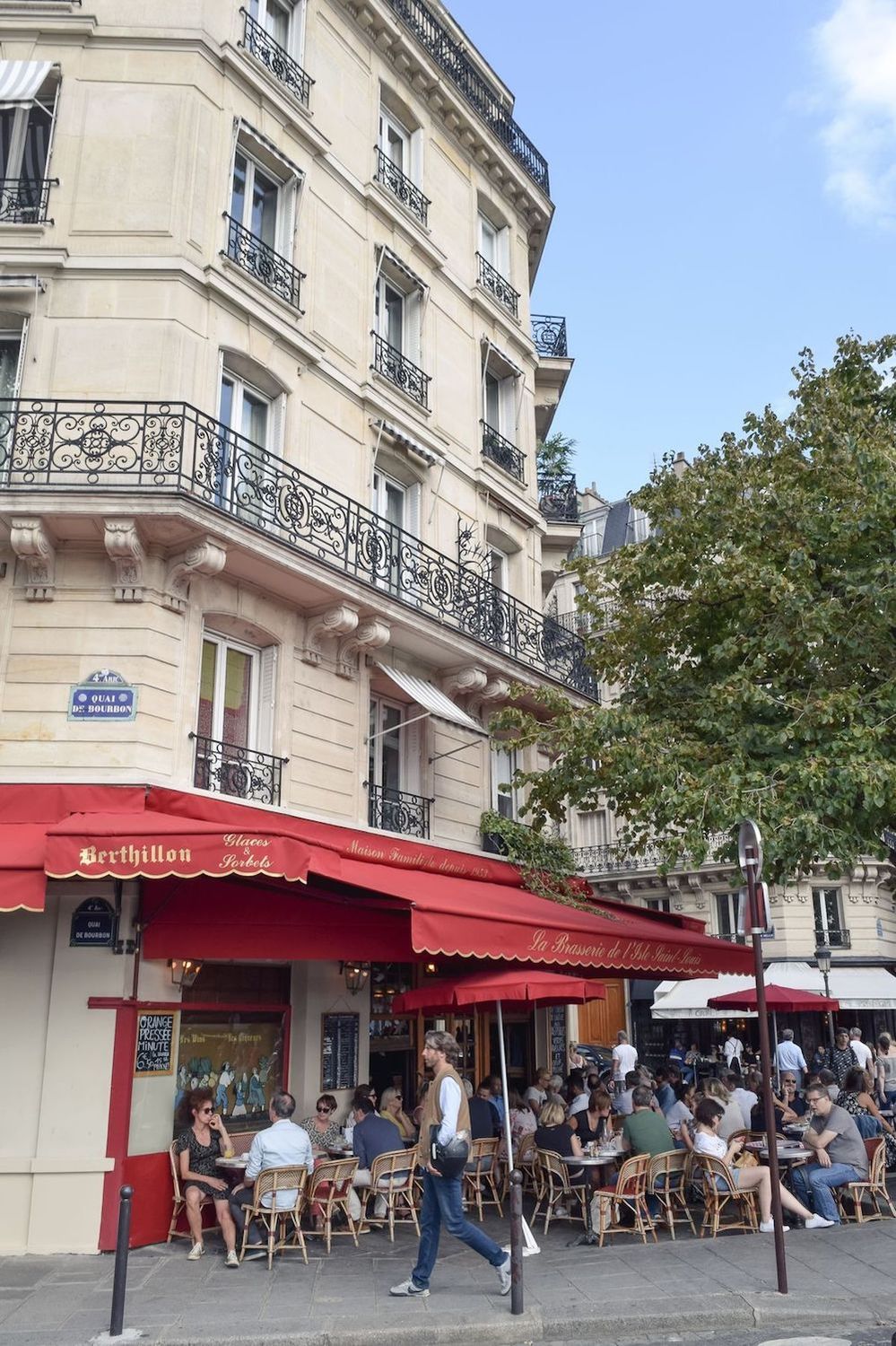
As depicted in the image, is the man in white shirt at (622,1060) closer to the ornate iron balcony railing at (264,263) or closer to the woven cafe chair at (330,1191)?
the woven cafe chair at (330,1191)

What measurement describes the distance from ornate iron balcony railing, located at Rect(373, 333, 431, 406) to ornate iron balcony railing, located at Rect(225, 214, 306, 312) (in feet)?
5.29

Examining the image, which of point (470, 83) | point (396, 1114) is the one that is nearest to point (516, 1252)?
point (396, 1114)

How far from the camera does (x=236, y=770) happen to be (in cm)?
1076

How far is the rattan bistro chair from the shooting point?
8.44 metres

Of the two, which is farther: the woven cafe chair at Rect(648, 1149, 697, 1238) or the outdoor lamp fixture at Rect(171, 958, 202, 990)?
the outdoor lamp fixture at Rect(171, 958, 202, 990)

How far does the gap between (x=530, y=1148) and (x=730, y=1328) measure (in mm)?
4072

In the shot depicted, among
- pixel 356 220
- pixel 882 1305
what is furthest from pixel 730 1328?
pixel 356 220

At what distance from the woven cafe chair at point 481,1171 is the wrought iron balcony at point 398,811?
358 cm

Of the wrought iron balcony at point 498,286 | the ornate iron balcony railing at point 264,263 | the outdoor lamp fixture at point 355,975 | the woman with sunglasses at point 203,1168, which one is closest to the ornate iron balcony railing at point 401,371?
the ornate iron balcony railing at point 264,263

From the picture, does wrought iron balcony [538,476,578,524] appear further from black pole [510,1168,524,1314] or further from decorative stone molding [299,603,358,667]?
black pole [510,1168,524,1314]

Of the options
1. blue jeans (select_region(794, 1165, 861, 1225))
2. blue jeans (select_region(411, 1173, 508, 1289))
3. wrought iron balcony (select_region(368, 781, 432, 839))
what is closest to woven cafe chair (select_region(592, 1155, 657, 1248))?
blue jeans (select_region(794, 1165, 861, 1225))

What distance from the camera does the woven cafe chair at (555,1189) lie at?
32.8 ft

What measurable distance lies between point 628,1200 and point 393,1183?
208cm

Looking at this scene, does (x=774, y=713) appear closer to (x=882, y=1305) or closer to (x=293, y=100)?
(x=882, y=1305)
